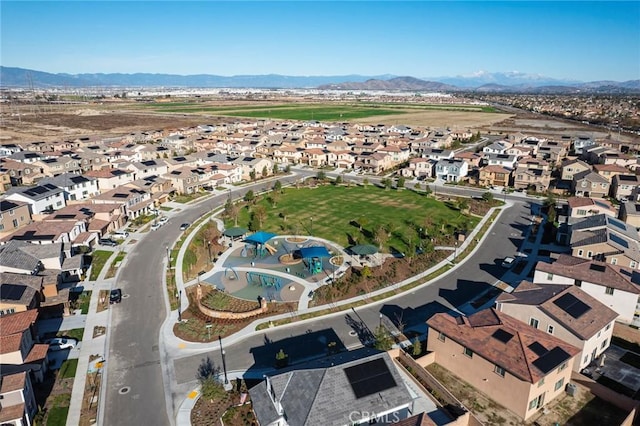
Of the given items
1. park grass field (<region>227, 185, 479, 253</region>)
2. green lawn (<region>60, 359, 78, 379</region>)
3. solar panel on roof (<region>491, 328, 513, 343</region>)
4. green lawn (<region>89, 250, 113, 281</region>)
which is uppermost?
solar panel on roof (<region>491, 328, 513, 343</region>)

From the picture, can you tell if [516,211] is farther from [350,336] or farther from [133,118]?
[133,118]

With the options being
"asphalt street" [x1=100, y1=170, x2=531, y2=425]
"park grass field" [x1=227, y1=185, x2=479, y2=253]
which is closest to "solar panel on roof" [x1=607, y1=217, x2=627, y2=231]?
"asphalt street" [x1=100, y1=170, x2=531, y2=425]

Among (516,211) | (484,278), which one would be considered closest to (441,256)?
(484,278)

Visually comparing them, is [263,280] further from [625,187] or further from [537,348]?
[625,187]

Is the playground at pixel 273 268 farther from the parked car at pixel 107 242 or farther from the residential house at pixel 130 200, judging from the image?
the residential house at pixel 130 200

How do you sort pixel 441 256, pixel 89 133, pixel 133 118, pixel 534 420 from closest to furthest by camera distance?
1. pixel 534 420
2. pixel 441 256
3. pixel 89 133
4. pixel 133 118

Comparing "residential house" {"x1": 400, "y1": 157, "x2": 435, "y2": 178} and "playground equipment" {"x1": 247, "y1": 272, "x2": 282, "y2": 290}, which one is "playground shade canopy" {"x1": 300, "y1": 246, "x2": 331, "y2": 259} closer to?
"playground equipment" {"x1": 247, "y1": 272, "x2": 282, "y2": 290}

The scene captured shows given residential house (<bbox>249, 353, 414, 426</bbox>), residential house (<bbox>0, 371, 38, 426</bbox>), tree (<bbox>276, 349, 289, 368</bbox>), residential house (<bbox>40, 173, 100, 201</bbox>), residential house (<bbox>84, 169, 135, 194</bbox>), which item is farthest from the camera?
residential house (<bbox>84, 169, 135, 194</bbox>)
